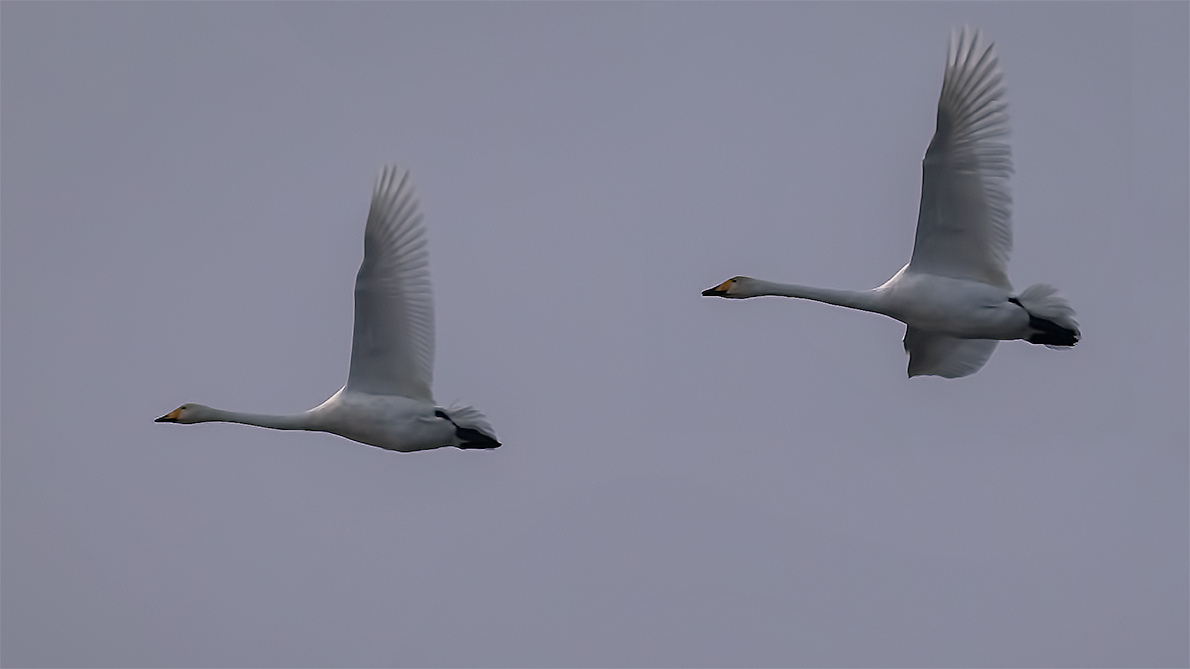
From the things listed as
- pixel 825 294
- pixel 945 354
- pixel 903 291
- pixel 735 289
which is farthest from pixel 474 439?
pixel 945 354

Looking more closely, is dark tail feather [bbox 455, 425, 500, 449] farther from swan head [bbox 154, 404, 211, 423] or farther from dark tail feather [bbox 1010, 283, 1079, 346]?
dark tail feather [bbox 1010, 283, 1079, 346]

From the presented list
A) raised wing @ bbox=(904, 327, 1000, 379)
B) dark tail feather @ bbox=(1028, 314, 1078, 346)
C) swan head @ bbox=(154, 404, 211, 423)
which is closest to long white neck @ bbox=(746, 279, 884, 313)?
raised wing @ bbox=(904, 327, 1000, 379)

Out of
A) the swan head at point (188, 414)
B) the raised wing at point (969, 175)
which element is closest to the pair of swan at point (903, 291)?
the raised wing at point (969, 175)

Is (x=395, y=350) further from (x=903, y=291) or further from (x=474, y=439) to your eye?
(x=903, y=291)

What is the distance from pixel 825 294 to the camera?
1118 inches

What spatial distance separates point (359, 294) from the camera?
A: 28.1 metres

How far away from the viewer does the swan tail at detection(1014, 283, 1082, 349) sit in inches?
1078

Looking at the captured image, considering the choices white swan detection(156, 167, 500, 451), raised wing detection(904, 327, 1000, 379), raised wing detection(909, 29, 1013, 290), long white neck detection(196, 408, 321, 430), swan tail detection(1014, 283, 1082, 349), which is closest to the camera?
raised wing detection(909, 29, 1013, 290)

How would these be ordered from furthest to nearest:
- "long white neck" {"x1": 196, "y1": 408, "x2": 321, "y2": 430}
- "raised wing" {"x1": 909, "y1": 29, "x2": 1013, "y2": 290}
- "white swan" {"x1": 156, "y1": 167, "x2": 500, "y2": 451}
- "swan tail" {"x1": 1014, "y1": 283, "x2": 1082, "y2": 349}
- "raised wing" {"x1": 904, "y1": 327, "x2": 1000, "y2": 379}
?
"raised wing" {"x1": 904, "y1": 327, "x2": 1000, "y2": 379} → "long white neck" {"x1": 196, "y1": 408, "x2": 321, "y2": 430} → "white swan" {"x1": 156, "y1": 167, "x2": 500, "y2": 451} → "swan tail" {"x1": 1014, "y1": 283, "x2": 1082, "y2": 349} → "raised wing" {"x1": 909, "y1": 29, "x2": 1013, "y2": 290}

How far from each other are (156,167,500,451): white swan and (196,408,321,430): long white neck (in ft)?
0.99

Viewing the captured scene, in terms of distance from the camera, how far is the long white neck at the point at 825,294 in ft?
92.1

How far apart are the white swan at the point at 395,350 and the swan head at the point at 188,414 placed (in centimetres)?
211

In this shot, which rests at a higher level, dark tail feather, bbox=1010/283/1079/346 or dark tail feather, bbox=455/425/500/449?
dark tail feather, bbox=1010/283/1079/346

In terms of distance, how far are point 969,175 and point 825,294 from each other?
2.65m
